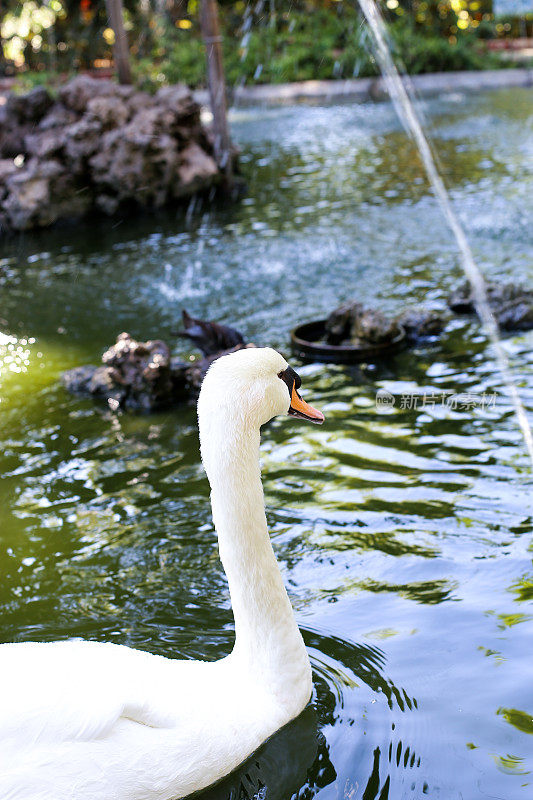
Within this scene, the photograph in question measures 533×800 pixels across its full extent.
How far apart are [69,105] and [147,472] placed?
31.4 ft

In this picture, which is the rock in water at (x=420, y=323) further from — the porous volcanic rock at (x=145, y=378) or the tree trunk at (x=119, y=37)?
the tree trunk at (x=119, y=37)

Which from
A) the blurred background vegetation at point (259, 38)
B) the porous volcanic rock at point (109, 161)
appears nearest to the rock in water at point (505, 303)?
the porous volcanic rock at point (109, 161)

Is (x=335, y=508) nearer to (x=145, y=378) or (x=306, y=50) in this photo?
(x=145, y=378)

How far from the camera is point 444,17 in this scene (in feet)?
90.9

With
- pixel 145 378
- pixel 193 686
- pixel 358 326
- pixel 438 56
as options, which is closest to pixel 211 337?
pixel 145 378

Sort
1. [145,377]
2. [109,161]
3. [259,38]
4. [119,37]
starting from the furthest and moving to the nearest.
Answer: [259,38], [119,37], [109,161], [145,377]

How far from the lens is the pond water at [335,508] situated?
2.82m

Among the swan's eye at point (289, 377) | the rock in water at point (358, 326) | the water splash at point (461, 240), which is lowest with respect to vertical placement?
the water splash at point (461, 240)

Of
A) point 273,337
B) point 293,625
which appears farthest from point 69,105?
point 293,625

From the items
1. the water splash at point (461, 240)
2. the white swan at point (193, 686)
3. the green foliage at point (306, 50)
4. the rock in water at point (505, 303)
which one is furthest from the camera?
the green foliage at point (306, 50)

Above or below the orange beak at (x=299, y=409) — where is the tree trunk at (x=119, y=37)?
above

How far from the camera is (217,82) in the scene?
12047 mm

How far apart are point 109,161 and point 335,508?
8.95 m

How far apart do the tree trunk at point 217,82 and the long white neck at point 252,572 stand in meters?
9.39
